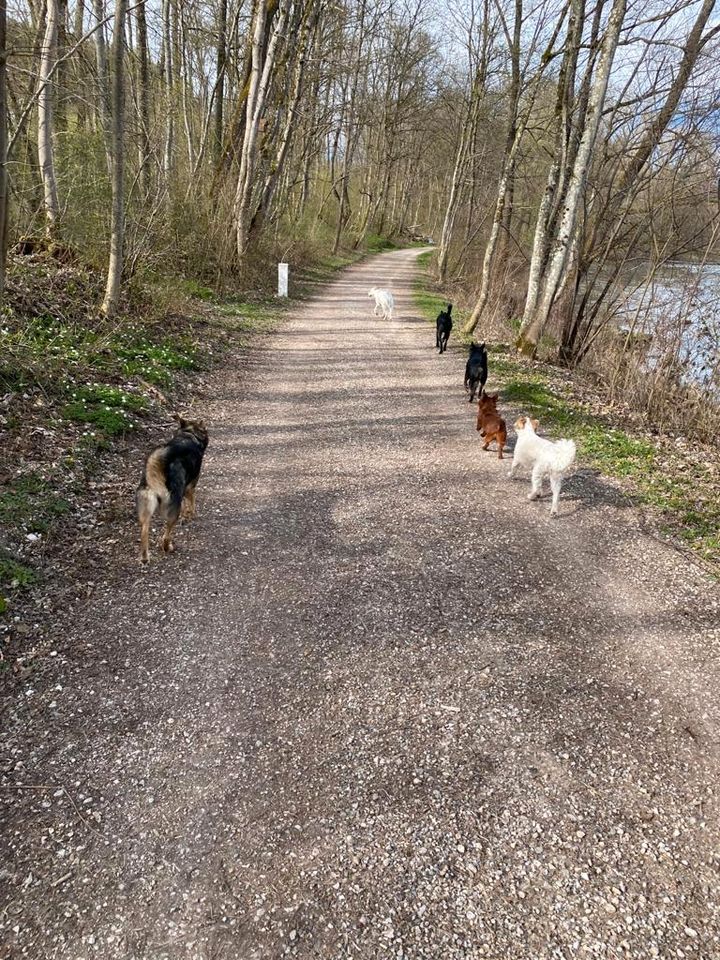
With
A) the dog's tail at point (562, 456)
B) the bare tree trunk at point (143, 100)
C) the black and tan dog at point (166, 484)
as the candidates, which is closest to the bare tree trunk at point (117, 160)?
the bare tree trunk at point (143, 100)

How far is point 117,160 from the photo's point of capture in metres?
8.80

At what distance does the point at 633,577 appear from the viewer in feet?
16.9

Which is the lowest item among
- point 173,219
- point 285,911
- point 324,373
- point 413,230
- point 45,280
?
point 285,911

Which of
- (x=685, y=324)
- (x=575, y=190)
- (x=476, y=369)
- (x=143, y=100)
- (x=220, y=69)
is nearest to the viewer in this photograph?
(x=476, y=369)

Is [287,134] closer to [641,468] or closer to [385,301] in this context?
[385,301]

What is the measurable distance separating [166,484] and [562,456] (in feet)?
12.8

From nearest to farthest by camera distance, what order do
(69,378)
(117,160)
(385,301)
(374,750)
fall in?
(374,750)
(69,378)
(117,160)
(385,301)

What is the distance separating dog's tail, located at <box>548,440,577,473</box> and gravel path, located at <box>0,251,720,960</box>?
611 mm

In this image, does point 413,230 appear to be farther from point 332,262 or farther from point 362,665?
point 362,665

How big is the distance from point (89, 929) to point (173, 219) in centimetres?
1499

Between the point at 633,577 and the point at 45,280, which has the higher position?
the point at 45,280

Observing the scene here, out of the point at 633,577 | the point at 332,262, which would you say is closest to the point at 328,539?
the point at 633,577

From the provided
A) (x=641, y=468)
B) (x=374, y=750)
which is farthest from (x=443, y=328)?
(x=374, y=750)

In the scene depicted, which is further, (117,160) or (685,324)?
(685,324)
